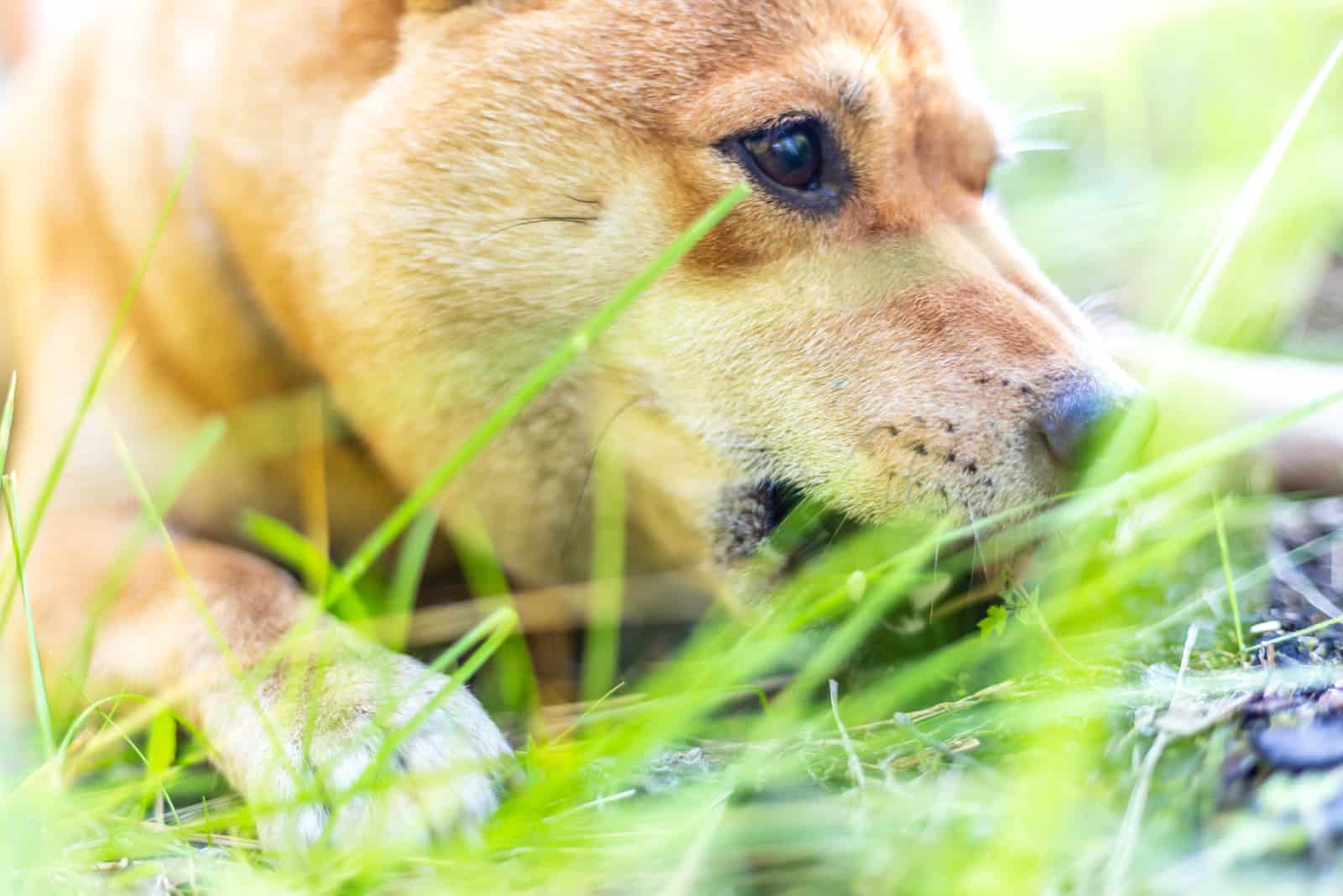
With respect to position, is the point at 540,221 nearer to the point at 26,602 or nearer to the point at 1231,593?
the point at 26,602

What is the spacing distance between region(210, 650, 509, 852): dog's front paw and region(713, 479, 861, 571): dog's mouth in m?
0.39

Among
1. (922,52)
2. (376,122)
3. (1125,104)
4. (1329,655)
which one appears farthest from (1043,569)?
(1125,104)

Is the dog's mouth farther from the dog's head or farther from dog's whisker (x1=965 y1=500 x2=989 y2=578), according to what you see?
dog's whisker (x1=965 y1=500 x2=989 y2=578)

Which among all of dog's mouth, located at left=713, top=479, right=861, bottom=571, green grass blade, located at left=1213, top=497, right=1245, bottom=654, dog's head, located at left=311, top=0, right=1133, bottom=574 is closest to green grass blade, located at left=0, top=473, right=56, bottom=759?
dog's head, located at left=311, top=0, right=1133, bottom=574

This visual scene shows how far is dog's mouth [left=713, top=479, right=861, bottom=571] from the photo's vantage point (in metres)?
1.39

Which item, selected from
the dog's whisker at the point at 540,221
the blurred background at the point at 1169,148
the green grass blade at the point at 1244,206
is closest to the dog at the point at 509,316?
the dog's whisker at the point at 540,221

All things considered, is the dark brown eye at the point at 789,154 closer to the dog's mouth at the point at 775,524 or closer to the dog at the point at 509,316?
the dog at the point at 509,316

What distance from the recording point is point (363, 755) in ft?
3.87

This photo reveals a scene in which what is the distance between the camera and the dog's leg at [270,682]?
111 centimetres

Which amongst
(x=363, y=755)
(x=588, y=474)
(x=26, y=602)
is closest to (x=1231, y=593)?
(x=588, y=474)

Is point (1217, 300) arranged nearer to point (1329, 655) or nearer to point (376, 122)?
point (1329, 655)

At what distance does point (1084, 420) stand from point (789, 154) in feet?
1.56

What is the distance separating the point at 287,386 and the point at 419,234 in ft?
1.19

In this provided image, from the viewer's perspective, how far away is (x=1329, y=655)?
1207 mm
